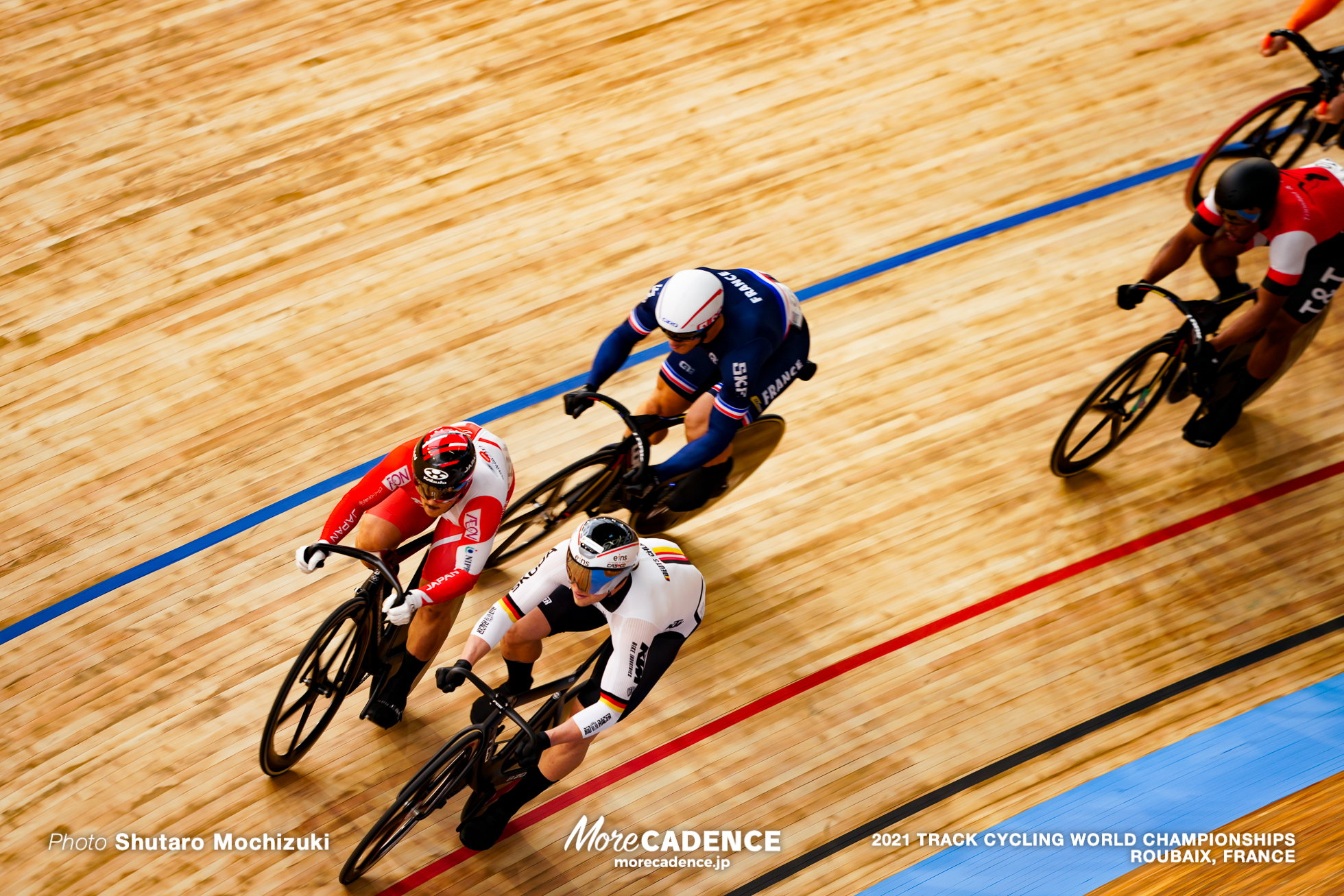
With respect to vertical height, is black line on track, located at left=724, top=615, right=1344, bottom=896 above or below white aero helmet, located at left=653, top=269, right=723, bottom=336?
below

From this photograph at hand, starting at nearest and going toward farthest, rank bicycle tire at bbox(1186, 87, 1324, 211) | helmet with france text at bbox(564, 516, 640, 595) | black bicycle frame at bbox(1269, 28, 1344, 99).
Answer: helmet with france text at bbox(564, 516, 640, 595)
black bicycle frame at bbox(1269, 28, 1344, 99)
bicycle tire at bbox(1186, 87, 1324, 211)

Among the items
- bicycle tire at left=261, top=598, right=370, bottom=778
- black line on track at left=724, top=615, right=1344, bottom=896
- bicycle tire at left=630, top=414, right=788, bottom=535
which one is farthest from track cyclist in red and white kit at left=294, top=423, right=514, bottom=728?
black line on track at left=724, top=615, right=1344, bottom=896

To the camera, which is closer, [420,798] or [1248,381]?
[420,798]

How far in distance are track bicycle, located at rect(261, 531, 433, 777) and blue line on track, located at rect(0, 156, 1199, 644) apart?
30.8 inches

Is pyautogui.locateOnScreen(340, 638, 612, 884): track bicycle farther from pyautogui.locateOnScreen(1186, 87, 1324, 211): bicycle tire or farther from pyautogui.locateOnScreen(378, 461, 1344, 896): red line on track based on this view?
pyautogui.locateOnScreen(1186, 87, 1324, 211): bicycle tire

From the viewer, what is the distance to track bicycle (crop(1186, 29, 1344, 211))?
16.1 ft

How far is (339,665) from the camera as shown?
3.34m

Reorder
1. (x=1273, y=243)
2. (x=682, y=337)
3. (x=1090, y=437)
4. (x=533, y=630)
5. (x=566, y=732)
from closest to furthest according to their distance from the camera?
1. (x=566, y=732)
2. (x=533, y=630)
3. (x=682, y=337)
4. (x=1273, y=243)
5. (x=1090, y=437)

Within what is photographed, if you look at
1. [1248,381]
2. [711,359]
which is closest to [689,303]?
[711,359]

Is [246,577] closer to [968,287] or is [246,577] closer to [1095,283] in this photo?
[968,287]

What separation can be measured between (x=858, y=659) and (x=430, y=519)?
1629 millimetres

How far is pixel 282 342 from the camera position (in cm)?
453

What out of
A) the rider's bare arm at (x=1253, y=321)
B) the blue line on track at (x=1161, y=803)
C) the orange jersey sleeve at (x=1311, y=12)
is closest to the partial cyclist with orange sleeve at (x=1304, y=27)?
the orange jersey sleeve at (x=1311, y=12)

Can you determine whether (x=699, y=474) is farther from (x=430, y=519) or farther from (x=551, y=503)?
(x=430, y=519)
